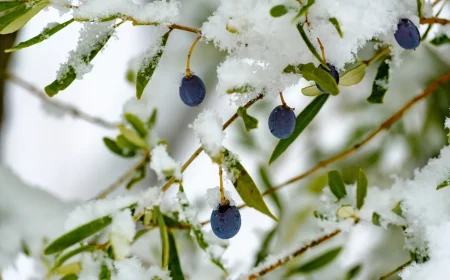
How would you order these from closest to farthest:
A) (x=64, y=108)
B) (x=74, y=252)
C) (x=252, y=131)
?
(x=74, y=252) → (x=64, y=108) → (x=252, y=131)

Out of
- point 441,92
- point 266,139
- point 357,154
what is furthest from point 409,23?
point 266,139

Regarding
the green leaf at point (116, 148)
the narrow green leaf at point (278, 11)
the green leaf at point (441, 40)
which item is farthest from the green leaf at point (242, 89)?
the green leaf at point (116, 148)

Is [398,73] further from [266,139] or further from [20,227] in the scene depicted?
[20,227]

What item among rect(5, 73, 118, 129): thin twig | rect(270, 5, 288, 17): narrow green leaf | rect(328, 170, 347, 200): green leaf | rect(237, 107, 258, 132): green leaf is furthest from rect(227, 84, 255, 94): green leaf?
rect(5, 73, 118, 129): thin twig

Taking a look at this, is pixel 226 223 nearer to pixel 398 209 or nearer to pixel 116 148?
pixel 398 209

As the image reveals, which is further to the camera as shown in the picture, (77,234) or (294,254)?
(294,254)

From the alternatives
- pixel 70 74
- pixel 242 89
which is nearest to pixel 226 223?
pixel 242 89

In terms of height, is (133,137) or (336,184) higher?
Result: (133,137)
